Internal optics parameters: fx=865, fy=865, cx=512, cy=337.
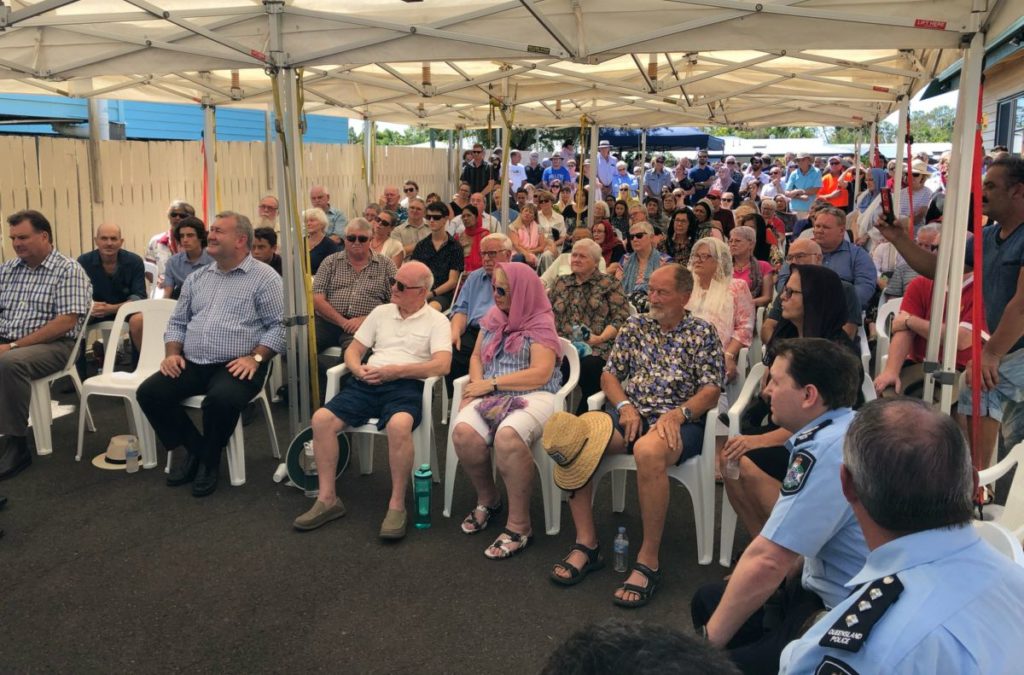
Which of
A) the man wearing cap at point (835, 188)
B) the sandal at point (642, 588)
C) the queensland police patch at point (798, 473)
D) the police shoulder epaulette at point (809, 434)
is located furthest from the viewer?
the man wearing cap at point (835, 188)

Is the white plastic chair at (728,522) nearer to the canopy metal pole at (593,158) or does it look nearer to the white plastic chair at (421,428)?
the white plastic chair at (421,428)

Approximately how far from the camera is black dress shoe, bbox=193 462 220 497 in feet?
13.8

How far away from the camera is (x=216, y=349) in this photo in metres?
4.51

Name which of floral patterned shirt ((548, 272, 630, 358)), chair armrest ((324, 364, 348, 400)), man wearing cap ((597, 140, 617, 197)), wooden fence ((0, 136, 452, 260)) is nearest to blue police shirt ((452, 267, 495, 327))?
floral patterned shirt ((548, 272, 630, 358))

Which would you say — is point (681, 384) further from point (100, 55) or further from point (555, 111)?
point (555, 111)

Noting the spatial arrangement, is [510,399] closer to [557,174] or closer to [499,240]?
[499,240]

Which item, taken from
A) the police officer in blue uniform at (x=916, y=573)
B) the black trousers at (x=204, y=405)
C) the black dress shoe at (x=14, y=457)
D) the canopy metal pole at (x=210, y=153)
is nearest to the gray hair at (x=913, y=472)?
the police officer in blue uniform at (x=916, y=573)

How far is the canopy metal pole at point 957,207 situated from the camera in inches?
134

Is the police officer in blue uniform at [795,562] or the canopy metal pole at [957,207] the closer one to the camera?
the police officer in blue uniform at [795,562]

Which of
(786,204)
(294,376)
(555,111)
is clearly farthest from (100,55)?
(786,204)

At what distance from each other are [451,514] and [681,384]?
48.3 inches

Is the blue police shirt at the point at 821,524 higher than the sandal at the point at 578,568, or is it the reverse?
the blue police shirt at the point at 821,524

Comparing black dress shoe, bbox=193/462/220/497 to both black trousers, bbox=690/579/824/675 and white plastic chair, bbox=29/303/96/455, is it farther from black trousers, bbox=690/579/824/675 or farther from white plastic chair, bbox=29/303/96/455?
black trousers, bbox=690/579/824/675

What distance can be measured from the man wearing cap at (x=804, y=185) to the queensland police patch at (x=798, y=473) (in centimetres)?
1171
